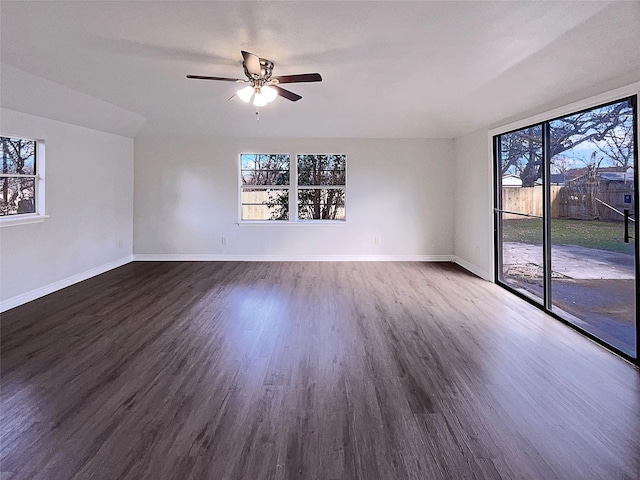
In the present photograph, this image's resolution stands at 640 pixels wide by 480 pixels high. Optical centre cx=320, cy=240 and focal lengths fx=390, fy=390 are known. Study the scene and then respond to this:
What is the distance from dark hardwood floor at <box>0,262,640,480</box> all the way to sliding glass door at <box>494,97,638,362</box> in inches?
12.8

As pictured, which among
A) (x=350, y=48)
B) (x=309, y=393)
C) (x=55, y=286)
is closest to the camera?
(x=309, y=393)

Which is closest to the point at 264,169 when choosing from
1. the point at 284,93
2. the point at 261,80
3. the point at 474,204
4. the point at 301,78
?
the point at 284,93

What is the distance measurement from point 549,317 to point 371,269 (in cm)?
301

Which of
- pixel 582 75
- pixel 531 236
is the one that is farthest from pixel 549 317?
pixel 582 75

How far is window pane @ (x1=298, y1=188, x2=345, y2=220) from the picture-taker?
24.3 feet

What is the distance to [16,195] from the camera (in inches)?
182

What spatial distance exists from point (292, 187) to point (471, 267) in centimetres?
348

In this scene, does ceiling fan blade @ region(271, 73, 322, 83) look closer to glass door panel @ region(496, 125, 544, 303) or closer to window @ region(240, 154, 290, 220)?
glass door panel @ region(496, 125, 544, 303)

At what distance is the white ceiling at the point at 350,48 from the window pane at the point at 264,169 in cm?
226

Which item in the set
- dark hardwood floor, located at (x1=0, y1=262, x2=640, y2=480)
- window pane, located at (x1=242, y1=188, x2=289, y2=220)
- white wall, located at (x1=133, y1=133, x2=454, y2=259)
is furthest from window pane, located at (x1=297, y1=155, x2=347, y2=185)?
dark hardwood floor, located at (x1=0, y1=262, x2=640, y2=480)

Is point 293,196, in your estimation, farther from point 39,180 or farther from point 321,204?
point 39,180

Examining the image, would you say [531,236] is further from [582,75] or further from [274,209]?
[274,209]

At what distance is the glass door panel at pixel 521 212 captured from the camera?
443 centimetres

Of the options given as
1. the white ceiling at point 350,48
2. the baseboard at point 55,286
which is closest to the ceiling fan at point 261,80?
the white ceiling at point 350,48
